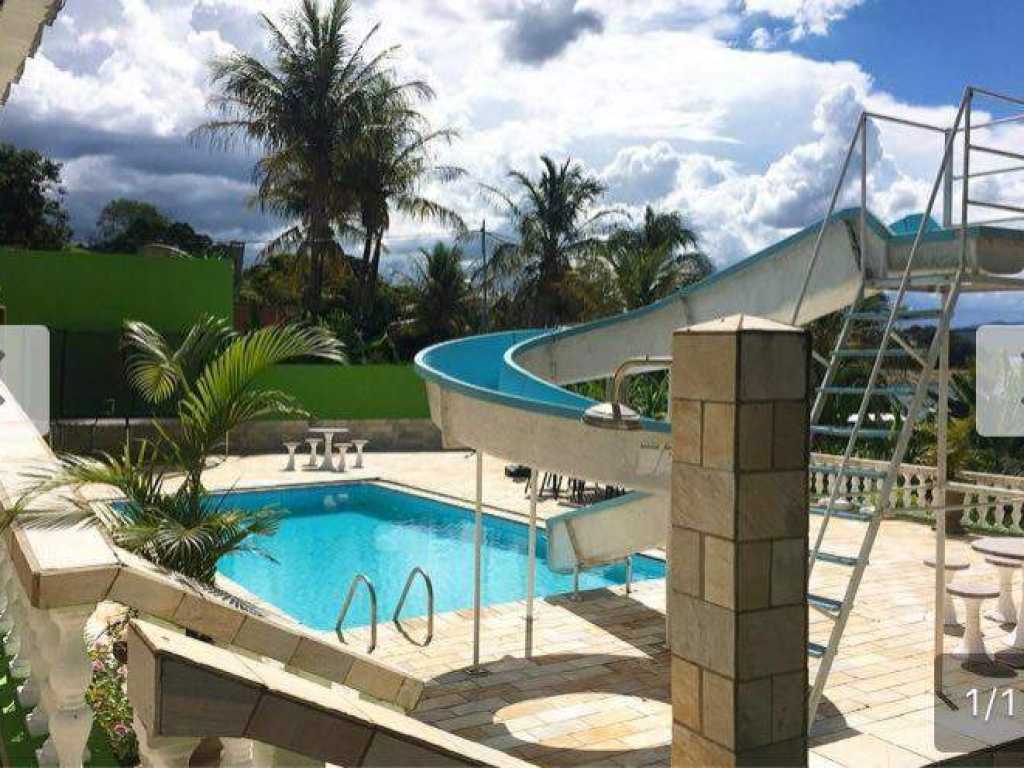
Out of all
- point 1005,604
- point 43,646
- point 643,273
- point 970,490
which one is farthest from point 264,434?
point 43,646

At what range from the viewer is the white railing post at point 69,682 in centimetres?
239

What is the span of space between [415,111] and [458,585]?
2161 centimetres

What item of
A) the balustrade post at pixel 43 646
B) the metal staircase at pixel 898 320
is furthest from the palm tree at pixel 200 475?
the metal staircase at pixel 898 320

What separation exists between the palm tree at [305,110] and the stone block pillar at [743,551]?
1106 inches

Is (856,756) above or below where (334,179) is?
below

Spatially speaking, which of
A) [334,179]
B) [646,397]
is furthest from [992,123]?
[334,179]

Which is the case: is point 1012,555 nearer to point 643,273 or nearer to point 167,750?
point 167,750

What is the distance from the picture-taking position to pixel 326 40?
29.8 metres

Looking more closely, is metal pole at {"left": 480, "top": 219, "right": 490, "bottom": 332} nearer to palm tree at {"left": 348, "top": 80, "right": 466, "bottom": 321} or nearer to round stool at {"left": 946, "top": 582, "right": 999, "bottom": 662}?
palm tree at {"left": 348, "top": 80, "right": 466, "bottom": 321}

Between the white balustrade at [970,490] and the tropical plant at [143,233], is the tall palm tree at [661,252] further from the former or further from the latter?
the tropical plant at [143,233]

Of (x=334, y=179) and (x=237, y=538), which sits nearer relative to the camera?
(x=237, y=538)

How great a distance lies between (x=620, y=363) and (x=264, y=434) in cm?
1833

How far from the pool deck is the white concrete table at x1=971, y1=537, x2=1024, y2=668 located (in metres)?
0.28

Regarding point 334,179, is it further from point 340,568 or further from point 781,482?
point 781,482
